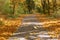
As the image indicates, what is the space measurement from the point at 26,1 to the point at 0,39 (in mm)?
52698

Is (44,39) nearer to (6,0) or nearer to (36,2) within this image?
(6,0)

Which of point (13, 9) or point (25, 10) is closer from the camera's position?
point (13, 9)

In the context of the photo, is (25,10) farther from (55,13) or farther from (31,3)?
(55,13)

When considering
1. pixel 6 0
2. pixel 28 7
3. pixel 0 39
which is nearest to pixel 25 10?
pixel 28 7

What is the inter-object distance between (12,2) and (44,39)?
25.2 metres

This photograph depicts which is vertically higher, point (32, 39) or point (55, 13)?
point (32, 39)

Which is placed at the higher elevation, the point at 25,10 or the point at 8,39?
the point at 8,39

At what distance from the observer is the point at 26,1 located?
Result: 63.8m

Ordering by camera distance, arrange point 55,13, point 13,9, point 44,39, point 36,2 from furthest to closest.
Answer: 1. point 36,2
2. point 13,9
3. point 55,13
4. point 44,39

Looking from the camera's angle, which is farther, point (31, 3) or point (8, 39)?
Result: point (31, 3)

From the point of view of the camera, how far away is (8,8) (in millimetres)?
38062

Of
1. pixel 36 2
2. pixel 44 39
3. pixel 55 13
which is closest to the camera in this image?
pixel 44 39

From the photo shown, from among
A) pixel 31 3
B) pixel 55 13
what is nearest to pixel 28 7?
pixel 31 3

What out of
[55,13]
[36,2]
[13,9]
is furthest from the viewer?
[36,2]
